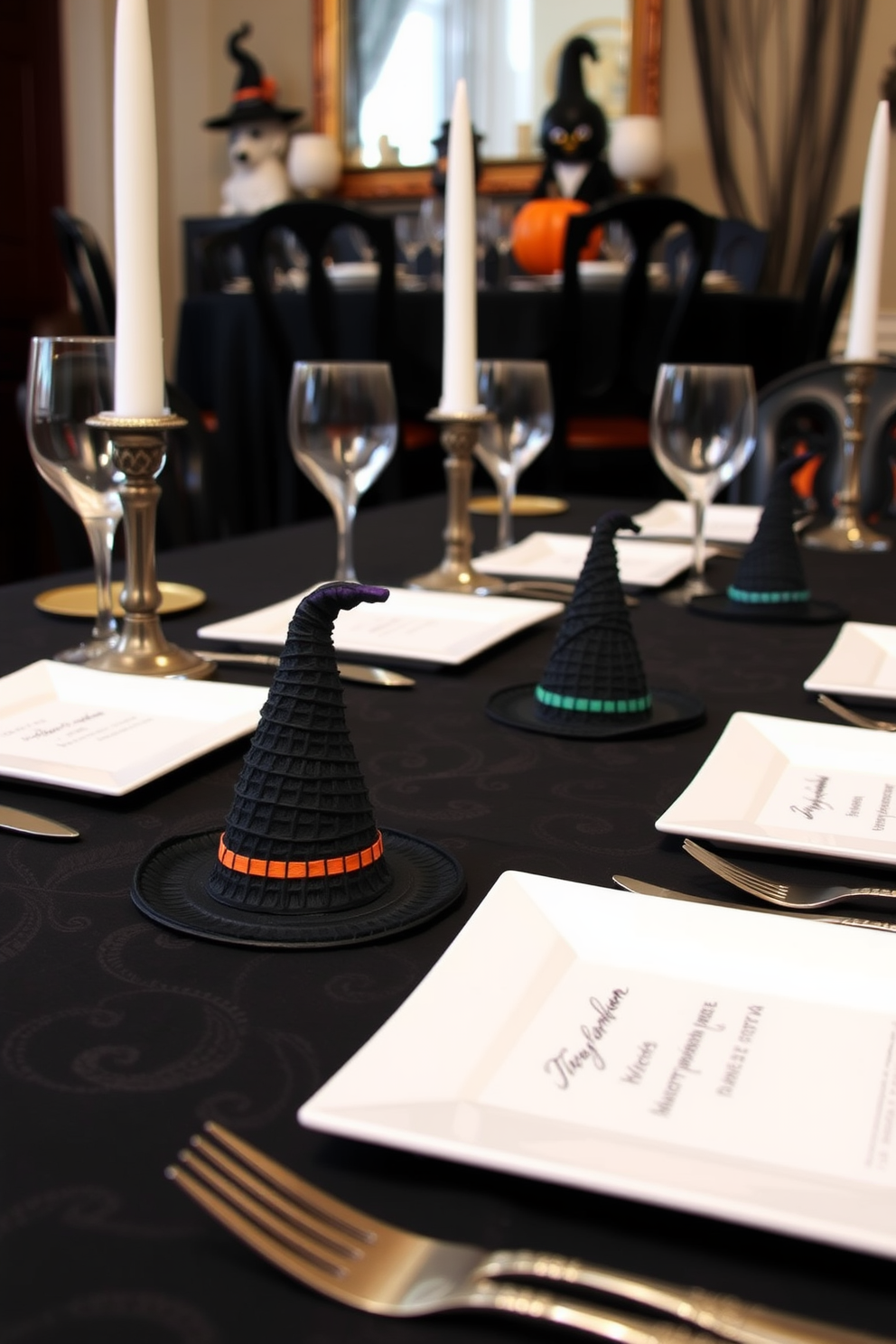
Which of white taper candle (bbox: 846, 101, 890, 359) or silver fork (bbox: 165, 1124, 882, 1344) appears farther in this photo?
white taper candle (bbox: 846, 101, 890, 359)

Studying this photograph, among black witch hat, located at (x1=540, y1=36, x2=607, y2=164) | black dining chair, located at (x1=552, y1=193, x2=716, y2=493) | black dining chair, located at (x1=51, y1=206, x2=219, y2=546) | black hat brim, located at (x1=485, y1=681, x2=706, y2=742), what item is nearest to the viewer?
black hat brim, located at (x1=485, y1=681, x2=706, y2=742)

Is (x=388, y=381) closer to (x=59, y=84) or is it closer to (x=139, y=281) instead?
(x=139, y=281)

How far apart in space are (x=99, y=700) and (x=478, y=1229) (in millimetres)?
471

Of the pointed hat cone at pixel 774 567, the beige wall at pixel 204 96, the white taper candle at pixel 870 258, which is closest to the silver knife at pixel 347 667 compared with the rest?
the pointed hat cone at pixel 774 567

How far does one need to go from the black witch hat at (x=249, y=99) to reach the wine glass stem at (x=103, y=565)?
442cm

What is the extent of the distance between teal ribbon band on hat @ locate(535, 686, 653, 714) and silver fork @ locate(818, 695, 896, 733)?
0.38 feet

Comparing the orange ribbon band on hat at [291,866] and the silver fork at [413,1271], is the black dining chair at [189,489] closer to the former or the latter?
the orange ribbon band on hat at [291,866]

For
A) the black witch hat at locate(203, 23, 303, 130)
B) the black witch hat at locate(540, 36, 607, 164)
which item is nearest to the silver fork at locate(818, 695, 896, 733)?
the black witch hat at locate(540, 36, 607, 164)

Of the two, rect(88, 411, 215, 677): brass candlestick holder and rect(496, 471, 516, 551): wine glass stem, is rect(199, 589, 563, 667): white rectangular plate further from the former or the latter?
rect(496, 471, 516, 551): wine glass stem

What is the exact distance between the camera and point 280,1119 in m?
0.34

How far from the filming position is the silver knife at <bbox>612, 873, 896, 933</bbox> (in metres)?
0.45

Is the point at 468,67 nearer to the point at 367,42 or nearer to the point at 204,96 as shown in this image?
the point at 367,42

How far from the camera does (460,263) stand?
101 centimetres

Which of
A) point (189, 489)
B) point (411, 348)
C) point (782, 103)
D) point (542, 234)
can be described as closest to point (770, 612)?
point (189, 489)
